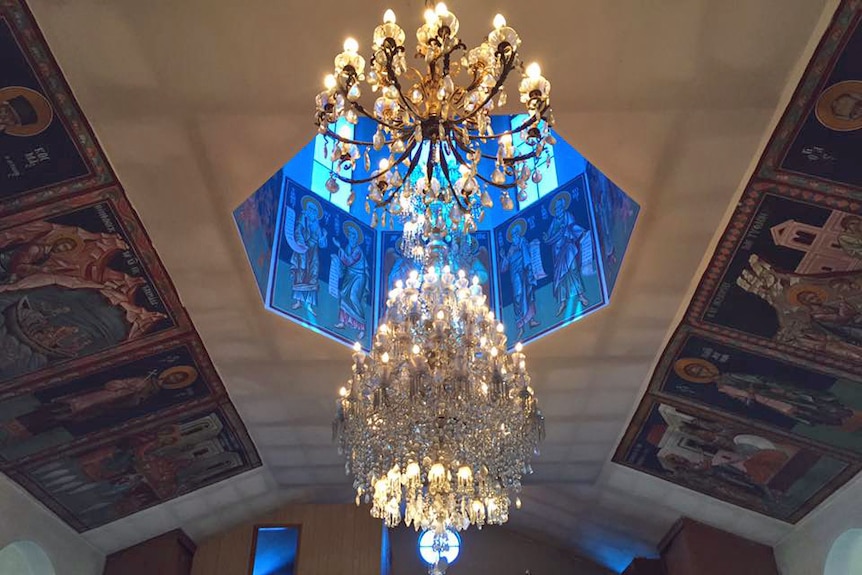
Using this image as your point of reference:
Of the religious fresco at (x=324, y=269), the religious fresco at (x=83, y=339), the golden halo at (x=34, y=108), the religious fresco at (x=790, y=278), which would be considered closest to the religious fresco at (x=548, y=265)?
the religious fresco at (x=790, y=278)

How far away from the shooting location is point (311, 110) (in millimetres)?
5508

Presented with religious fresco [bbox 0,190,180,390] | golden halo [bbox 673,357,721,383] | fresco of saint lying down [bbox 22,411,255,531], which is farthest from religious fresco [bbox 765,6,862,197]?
fresco of saint lying down [bbox 22,411,255,531]

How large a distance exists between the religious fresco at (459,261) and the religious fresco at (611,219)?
6.12 feet

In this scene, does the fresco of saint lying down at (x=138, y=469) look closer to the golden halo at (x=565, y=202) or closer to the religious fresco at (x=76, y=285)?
the religious fresco at (x=76, y=285)

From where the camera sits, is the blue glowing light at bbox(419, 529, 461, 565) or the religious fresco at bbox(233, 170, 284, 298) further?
the blue glowing light at bbox(419, 529, 461, 565)

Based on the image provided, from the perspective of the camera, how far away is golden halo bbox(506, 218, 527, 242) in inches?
372

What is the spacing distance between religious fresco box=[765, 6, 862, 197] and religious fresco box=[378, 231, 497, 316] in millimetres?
4421

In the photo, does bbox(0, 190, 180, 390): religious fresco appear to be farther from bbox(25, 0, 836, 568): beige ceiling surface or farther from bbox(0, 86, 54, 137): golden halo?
bbox(0, 86, 54, 137): golden halo

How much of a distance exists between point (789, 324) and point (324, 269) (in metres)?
4.90

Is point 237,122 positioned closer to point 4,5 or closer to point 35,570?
point 4,5

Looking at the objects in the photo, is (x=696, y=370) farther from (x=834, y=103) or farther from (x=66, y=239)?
(x=66, y=239)

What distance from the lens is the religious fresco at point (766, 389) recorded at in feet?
24.3

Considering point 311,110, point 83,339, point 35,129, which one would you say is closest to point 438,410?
point 311,110

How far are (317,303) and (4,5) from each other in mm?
4575
